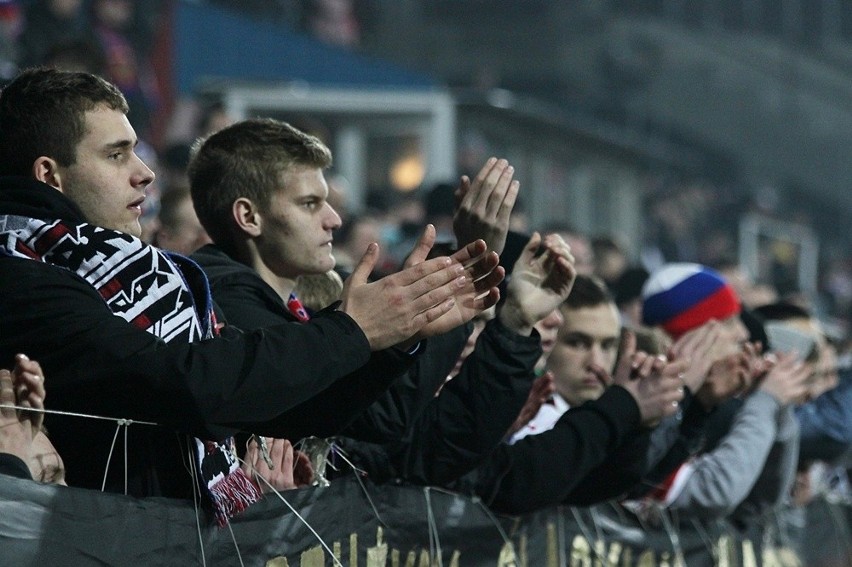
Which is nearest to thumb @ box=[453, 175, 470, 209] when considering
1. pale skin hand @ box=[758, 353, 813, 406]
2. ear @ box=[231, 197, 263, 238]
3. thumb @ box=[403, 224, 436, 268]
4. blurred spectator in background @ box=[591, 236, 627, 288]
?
ear @ box=[231, 197, 263, 238]

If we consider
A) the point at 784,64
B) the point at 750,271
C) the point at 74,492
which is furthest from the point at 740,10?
the point at 74,492

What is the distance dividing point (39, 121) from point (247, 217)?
1.01 metres

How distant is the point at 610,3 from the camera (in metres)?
25.3

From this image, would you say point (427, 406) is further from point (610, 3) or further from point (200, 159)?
point (610, 3)

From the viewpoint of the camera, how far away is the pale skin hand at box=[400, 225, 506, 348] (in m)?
3.77

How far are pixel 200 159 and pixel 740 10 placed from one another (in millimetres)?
21376

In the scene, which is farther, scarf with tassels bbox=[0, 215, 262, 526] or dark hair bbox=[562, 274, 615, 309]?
dark hair bbox=[562, 274, 615, 309]

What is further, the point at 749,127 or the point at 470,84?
the point at 749,127

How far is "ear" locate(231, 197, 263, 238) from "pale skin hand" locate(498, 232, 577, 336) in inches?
28.5

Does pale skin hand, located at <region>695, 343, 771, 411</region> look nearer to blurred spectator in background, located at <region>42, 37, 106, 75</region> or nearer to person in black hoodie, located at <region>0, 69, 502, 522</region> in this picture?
person in black hoodie, located at <region>0, 69, 502, 522</region>

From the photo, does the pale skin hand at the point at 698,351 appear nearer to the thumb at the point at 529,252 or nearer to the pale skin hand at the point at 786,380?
the pale skin hand at the point at 786,380

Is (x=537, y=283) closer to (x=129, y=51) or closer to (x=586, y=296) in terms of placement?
(x=586, y=296)

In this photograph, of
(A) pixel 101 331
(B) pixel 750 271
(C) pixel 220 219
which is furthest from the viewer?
(B) pixel 750 271

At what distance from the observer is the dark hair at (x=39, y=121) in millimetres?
3633
